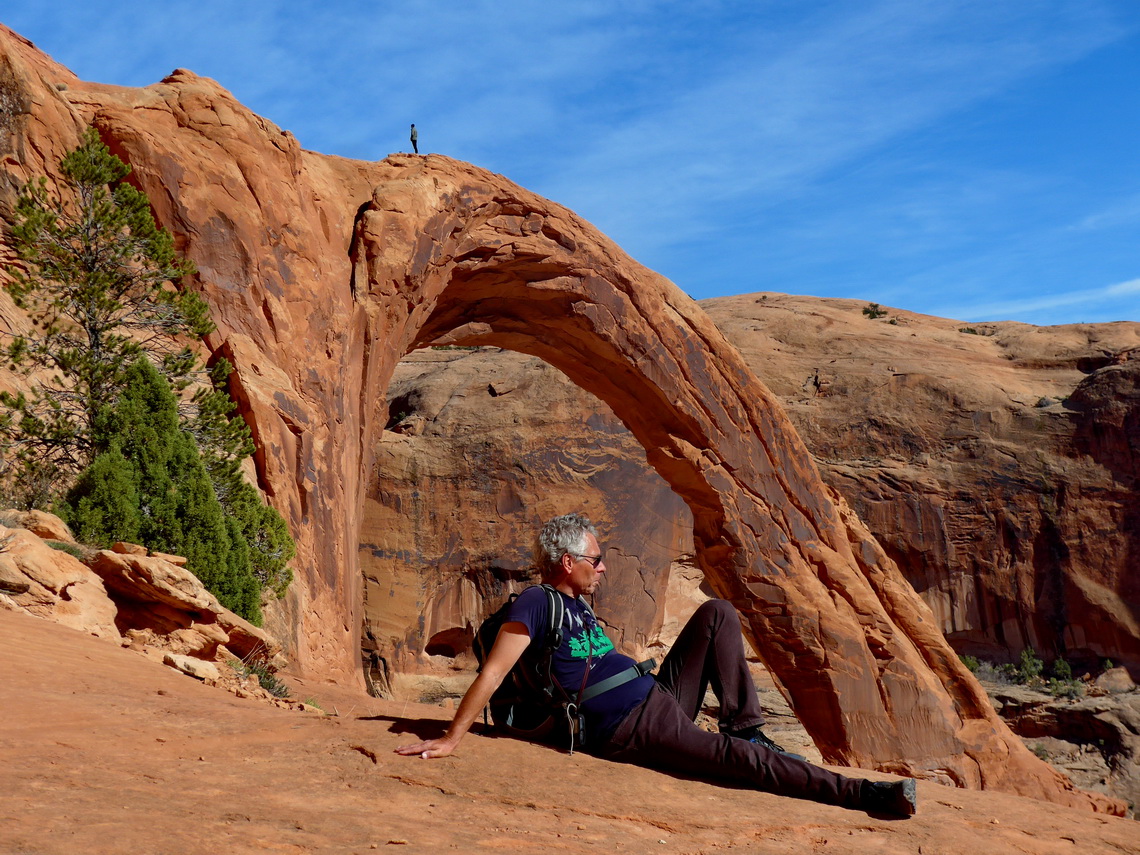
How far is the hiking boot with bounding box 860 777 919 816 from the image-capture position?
4242mm

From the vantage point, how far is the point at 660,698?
4633 millimetres

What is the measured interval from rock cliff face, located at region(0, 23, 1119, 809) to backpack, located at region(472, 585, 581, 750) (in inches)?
187

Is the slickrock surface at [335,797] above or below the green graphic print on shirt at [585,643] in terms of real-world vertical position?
below

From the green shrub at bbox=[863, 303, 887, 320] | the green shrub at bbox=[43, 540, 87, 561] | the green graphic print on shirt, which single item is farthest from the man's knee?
the green shrub at bbox=[863, 303, 887, 320]

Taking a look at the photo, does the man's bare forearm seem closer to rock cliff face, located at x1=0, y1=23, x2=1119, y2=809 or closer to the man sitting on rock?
the man sitting on rock

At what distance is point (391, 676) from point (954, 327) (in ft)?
71.3

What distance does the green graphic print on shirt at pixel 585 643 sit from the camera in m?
4.65

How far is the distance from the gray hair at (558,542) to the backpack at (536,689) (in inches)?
6.3

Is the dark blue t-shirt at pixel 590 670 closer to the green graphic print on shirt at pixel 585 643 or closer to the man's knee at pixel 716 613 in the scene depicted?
the green graphic print on shirt at pixel 585 643

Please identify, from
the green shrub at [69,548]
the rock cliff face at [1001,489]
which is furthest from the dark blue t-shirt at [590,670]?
the rock cliff face at [1001,489]

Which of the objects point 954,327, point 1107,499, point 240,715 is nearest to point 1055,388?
point 1107,499

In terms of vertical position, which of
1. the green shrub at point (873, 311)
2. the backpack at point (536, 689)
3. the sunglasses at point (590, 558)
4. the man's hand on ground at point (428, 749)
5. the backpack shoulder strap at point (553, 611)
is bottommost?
the man's hand on ground at point (428, 749)

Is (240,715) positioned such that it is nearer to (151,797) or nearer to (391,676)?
(151,797)

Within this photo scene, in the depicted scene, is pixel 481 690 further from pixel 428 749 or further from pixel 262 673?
pixel 262 673
